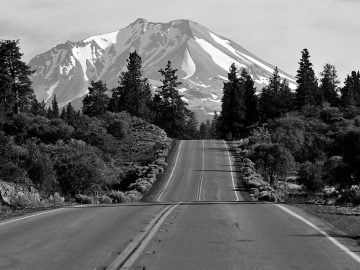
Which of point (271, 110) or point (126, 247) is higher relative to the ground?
point (271, 110)

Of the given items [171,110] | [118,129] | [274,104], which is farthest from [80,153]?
[274,104]

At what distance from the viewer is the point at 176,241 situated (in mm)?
11875

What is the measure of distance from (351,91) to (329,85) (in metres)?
13.3

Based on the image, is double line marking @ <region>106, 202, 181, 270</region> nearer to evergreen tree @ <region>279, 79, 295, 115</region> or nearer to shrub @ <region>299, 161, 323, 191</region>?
shrub @ <region>299, 161, 323, 191</region>

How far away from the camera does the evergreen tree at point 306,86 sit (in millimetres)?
110625

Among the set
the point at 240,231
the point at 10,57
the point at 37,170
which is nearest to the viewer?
the point at 240,231

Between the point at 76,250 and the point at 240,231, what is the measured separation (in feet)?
13.2

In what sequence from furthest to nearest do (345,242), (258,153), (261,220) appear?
(258,153)
(261,220)
(345,242)

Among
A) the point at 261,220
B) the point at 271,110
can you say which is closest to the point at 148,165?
the point at 271,110

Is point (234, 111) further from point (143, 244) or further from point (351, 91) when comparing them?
point (143, 244)

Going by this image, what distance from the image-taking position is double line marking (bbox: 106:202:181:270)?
31.1 ft

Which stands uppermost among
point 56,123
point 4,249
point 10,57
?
point 10,57

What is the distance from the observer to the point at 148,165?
70438 millimetres

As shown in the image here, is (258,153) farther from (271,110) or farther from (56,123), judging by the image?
(271,110)
